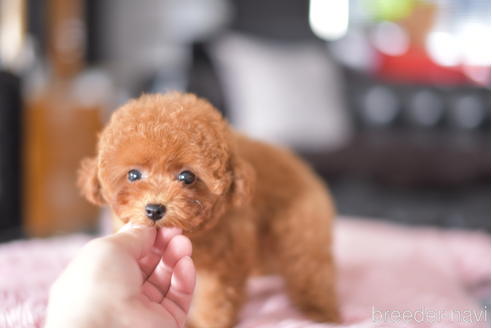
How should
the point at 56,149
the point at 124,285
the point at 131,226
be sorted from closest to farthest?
the point at 124,285 < the point at 131,226 < the point at 56,149

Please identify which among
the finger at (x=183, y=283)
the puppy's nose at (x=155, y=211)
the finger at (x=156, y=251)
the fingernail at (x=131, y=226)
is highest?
the puppy's nose at (x=155, y=211)

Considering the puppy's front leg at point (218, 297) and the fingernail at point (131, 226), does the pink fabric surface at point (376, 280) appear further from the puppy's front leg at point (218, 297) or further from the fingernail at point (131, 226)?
the fingernail at point (131, 226)

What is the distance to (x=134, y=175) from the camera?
966mm

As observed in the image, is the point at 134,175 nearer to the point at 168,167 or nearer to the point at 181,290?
the point at 168,167

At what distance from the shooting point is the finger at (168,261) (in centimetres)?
93

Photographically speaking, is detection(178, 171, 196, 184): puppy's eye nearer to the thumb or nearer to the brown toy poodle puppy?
the brown toy poodle puppy

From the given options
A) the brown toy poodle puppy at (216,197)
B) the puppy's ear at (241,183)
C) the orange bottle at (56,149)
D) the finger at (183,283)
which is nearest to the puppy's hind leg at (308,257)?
the brown toy poodle puppy at (216,197)

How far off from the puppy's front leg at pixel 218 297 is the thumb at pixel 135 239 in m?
0.22

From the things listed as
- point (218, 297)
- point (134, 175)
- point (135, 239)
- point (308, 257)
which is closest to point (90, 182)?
point (134, 175)

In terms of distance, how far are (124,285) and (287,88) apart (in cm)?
269

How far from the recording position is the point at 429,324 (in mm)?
1049

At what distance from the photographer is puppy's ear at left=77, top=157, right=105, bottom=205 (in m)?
1.05

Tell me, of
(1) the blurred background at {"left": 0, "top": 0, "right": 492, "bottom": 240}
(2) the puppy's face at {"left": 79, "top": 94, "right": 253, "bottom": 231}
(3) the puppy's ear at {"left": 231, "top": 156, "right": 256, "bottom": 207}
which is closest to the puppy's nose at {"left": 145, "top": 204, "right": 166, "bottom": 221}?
(2) the puppy's face at {"left": 79, "top": 94, "right": 253, "bottom": 231}

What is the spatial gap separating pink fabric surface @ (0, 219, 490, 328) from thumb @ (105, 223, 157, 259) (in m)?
0.31
